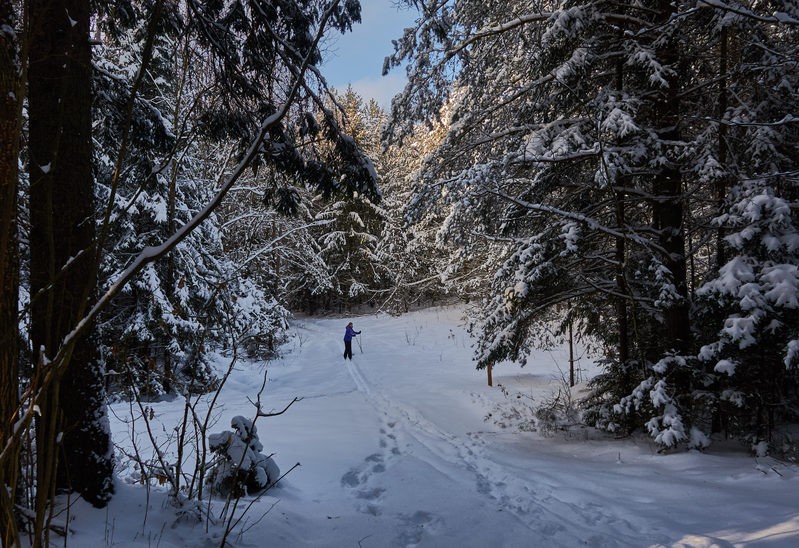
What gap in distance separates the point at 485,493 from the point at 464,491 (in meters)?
0.21

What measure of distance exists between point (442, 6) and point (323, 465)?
20.0 ft

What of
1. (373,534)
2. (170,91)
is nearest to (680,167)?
(373,534)

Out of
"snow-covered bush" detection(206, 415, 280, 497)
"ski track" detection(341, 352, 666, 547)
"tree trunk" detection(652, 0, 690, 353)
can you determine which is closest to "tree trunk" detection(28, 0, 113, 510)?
"snow-covered bush" detection(206, 415, 280, 497)

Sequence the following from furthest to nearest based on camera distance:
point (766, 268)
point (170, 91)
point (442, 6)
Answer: point (170, 91) < point (442, 6) < point (766, 268)

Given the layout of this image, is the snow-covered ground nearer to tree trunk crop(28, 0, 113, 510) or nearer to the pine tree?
tree trunk crop(28, 0, 113, 510)

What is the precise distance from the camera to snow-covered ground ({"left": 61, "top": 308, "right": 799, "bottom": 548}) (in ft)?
10.8

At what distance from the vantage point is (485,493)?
460 centimetres

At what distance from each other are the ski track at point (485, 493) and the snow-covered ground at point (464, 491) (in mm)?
16

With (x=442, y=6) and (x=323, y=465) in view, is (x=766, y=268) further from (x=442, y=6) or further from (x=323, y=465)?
(x=323, y=465)

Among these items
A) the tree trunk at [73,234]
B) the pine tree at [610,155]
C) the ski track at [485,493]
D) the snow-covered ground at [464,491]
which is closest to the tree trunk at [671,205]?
the pine tree at [610,155]

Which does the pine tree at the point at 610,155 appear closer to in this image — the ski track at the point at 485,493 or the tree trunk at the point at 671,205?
the tree trunk at the point at 671,205

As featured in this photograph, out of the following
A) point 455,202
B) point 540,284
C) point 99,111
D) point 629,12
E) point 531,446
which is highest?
point 629,12

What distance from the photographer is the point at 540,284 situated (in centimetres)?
647

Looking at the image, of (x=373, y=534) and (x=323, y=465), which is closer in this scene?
(x=373, y=534)
